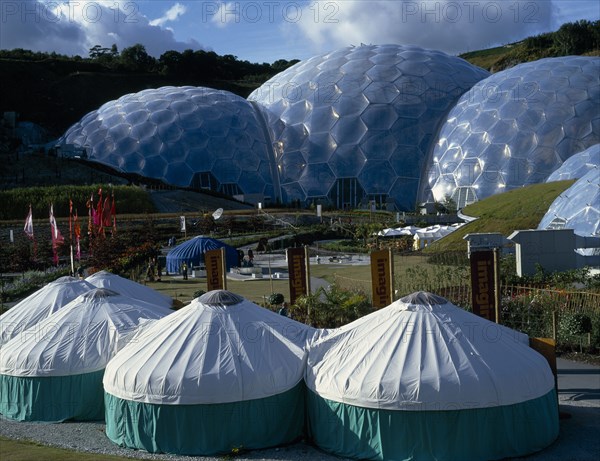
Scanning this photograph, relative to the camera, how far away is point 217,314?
11.0 meters

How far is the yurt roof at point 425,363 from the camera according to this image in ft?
30.5

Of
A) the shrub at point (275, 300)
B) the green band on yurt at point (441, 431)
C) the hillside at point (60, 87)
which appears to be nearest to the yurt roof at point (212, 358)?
the green band on yurt at point (441, 431)

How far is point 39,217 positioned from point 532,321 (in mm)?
33419

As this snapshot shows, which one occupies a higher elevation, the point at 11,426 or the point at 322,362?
the point at 322,362

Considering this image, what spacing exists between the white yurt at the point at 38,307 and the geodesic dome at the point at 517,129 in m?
31.4

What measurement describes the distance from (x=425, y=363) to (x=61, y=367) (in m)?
5.91

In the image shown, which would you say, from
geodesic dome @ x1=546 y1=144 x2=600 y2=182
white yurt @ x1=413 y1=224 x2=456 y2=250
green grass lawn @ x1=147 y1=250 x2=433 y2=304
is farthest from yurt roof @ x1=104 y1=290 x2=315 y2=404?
geodesic dome @ x1=546 y1=144 x2=600 y2=182

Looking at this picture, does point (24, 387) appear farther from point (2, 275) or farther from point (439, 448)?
point (2, 275)

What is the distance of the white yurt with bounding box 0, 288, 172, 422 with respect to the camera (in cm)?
1199

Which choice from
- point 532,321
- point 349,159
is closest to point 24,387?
point 532,321

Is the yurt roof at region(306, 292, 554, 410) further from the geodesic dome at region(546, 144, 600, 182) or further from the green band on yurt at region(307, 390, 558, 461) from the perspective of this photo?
the geodesic dome at region(546, 144, 600, 182)

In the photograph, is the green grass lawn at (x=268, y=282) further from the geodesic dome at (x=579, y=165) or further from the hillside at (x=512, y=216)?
the geodesic dome at (x=579, y=165)

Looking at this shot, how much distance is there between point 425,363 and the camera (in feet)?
31.4

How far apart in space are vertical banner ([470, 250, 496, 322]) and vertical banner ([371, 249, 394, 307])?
208 centimetres
